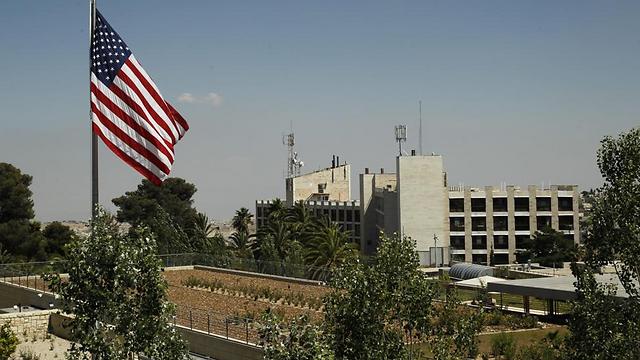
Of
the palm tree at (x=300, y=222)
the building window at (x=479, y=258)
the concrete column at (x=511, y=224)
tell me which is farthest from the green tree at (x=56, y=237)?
the concrete column at (x=511, y=224)

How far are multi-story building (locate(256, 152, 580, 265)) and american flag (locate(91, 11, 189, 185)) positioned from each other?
75746 millimetres

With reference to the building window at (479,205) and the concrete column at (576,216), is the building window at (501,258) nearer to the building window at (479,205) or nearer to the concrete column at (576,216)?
the building window at (479,205)

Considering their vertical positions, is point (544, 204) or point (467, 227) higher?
point (544, 204)

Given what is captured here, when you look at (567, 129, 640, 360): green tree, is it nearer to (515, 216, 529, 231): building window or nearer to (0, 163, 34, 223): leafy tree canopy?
(0, 163, 34, 223): leafy tree canopy

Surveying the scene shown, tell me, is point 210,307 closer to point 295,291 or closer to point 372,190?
point 295,291

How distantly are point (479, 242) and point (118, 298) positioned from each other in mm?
93620

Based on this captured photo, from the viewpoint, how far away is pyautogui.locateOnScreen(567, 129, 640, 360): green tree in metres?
18.8

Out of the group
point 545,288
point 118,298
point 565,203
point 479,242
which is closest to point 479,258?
point 479,242

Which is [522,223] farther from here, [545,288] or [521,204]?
[545,288]

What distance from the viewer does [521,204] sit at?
344ft

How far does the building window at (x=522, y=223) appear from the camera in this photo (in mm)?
104812

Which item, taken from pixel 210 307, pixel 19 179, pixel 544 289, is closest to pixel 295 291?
pixel 210 307

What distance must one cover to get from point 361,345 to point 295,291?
30.1 meters

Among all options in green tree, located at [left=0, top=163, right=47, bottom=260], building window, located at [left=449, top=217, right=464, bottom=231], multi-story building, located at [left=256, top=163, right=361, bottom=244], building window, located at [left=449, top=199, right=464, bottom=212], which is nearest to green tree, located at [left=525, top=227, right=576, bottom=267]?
building window, located at [left=449, top=217, right=464, bottom=231]
